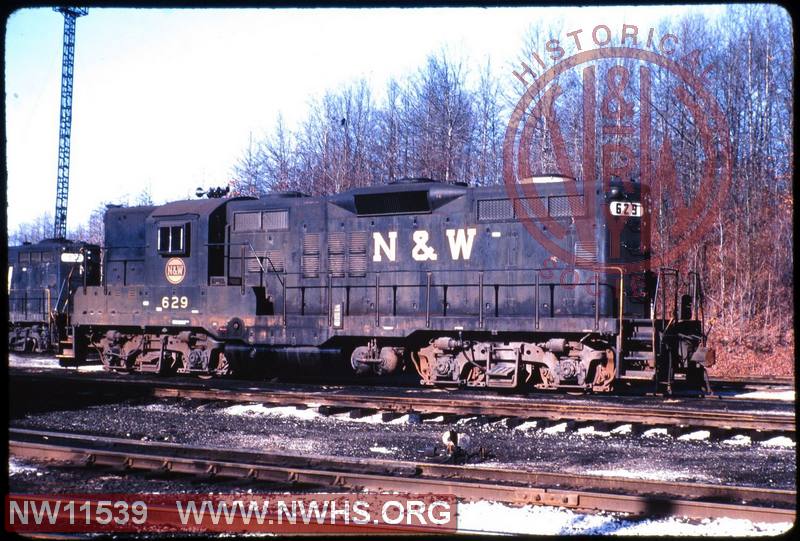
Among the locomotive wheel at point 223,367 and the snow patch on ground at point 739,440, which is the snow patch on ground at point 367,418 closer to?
the snow patch on ground at point 739,440

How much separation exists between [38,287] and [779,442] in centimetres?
2315

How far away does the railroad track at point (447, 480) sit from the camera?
6105 mm

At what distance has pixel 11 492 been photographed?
6793 mm

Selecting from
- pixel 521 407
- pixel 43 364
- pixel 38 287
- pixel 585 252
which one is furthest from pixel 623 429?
pixel 38 287

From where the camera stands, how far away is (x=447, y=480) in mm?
6855

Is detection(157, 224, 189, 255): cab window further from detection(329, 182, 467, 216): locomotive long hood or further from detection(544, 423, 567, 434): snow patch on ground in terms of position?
detection(544, 423, 567, 434): snow patch on ground

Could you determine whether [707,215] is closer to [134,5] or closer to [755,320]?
[755,320]

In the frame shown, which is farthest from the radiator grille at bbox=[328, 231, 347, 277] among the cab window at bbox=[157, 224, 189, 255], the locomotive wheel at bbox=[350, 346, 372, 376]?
the cab window at bbox=[157, 224, 189, 255]

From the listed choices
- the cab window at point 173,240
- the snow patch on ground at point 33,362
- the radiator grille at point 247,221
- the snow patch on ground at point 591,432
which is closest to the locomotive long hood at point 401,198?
the radiator grille at point 247,221

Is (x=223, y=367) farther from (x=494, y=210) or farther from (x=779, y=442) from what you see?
(x=779, y=442)

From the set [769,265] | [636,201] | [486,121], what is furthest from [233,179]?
[636,201]

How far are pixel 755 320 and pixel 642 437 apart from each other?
1373cm

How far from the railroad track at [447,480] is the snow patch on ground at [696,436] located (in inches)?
122

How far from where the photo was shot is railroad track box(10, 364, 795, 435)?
10234 millimetres
